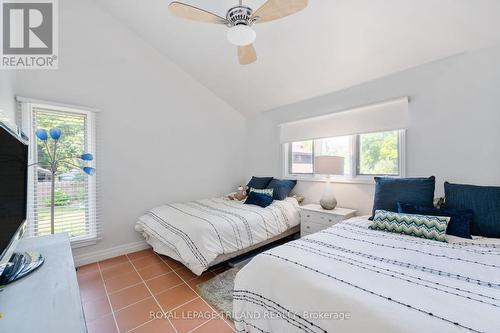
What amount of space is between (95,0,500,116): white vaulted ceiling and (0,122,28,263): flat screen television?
6.95ft

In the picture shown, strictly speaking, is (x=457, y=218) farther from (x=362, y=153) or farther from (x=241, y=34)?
(x=241, y=34)

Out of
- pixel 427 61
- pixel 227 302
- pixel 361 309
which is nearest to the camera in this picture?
pixel 361 309

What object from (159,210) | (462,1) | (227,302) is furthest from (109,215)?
(462,1)

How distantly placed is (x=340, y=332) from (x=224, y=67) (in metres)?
3.32

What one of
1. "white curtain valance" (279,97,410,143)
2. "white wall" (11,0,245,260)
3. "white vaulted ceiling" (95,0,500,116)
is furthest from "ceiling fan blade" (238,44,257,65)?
"white wall" (11,0,245,260)

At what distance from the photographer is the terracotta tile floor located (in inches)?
65.2

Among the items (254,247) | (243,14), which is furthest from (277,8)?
(254,247)

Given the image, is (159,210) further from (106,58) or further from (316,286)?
(316,286)

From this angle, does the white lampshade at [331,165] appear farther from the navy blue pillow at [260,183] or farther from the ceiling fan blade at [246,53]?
the ceiling fan blade at [246,53]

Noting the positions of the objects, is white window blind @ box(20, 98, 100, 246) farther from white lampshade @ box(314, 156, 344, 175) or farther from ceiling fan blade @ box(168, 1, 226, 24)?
white lampshade @ box(314, 156, 344, 175)

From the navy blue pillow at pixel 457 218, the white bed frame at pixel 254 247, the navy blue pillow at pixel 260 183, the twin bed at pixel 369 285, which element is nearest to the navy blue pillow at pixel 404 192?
the navy blue pillow at pixel 457 218

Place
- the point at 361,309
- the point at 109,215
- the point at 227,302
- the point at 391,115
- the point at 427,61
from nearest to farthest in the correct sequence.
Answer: the point at 361,309 < the point at 227,302 < the point at 427,61 < the point at 391,115 < the point at 109,215

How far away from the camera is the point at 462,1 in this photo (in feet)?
5.66

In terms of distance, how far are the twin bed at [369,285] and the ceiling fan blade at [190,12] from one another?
175 centimetres
